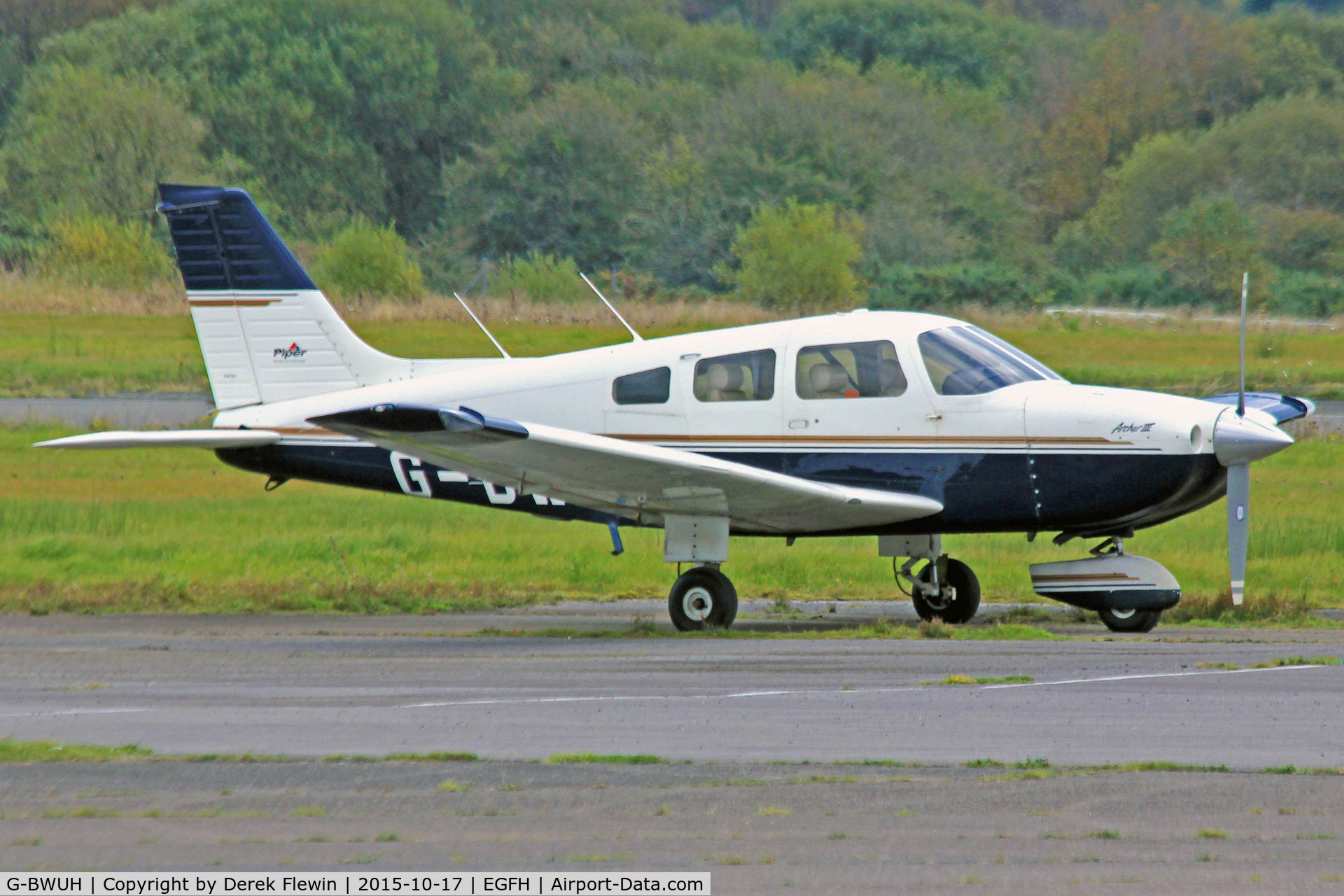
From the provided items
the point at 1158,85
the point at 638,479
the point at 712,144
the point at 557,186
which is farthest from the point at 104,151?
the point at 638,479

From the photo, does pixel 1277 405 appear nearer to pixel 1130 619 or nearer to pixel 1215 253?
pixel 1130 619

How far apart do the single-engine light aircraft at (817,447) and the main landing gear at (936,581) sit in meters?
0.02

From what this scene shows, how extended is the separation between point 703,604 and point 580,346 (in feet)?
75.4

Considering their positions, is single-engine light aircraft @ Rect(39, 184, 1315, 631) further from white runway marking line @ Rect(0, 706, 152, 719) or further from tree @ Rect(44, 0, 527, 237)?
tree @ Rect(44, 0, 527, 237)

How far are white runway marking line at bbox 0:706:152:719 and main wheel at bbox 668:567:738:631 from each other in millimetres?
4507

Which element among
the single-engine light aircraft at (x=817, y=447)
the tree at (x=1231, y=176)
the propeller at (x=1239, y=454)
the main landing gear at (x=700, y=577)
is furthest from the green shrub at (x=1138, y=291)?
the main landing gear at (x=700, y=577)

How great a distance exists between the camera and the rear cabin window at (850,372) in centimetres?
1179

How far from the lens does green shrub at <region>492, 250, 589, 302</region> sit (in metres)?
42.2

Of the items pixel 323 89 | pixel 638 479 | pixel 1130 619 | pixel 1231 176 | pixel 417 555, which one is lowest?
pixel 1130 619

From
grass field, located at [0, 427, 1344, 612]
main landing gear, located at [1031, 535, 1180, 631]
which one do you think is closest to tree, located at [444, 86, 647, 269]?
grass field, located at [0, 427, 1344, 612]

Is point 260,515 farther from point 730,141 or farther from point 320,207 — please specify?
point 320,207

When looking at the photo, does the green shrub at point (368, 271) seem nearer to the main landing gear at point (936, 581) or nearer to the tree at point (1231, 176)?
the tree at point (1231, 176)

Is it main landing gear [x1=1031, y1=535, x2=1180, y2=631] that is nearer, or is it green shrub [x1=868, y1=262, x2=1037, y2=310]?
main landing gear [x1=1031, y1=535, x2=1180, y2=631]

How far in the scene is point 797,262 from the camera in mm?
45375
